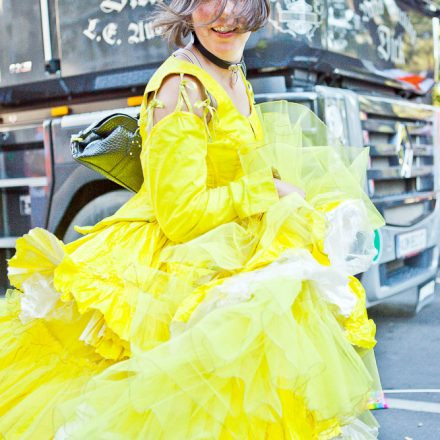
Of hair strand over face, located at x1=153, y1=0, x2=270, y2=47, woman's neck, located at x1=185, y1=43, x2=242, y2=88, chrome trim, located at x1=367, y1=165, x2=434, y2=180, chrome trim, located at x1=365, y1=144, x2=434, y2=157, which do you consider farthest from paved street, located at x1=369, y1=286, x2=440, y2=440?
hair strand over face, located at x1=153, y1=0, x2=270, y2=47

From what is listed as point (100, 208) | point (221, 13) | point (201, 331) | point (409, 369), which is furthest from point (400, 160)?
point (201, 331)

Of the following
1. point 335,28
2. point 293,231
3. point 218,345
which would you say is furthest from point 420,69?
point 218,345

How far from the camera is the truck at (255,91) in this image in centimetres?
380

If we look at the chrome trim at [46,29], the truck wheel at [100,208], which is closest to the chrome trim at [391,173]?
Answer: the truck wheel at [100,208]

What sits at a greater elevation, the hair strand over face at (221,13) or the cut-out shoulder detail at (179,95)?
the hair strand over face at (221,13)

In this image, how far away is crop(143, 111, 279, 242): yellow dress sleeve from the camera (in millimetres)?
1910

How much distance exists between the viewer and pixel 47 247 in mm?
2111

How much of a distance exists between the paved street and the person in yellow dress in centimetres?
138

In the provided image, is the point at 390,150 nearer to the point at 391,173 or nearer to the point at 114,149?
the point at 391,173

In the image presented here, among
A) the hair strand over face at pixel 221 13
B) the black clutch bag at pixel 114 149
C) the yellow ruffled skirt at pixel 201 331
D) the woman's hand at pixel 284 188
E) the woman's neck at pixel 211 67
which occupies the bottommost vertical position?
the yellow ruffled skirt at pixel 201 331

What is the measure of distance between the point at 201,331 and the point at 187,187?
15.6 inches

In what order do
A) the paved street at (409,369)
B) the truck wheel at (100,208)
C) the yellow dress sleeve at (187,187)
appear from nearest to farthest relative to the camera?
the yellow dress sleeve at (187,187), the paved street at (409,369), the truck wheel at (100,208)

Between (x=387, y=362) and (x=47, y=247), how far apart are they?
296 cm

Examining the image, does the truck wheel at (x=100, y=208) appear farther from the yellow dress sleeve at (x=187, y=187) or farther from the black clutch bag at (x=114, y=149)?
the yellow dress sleeve at (x=187, y=187)
